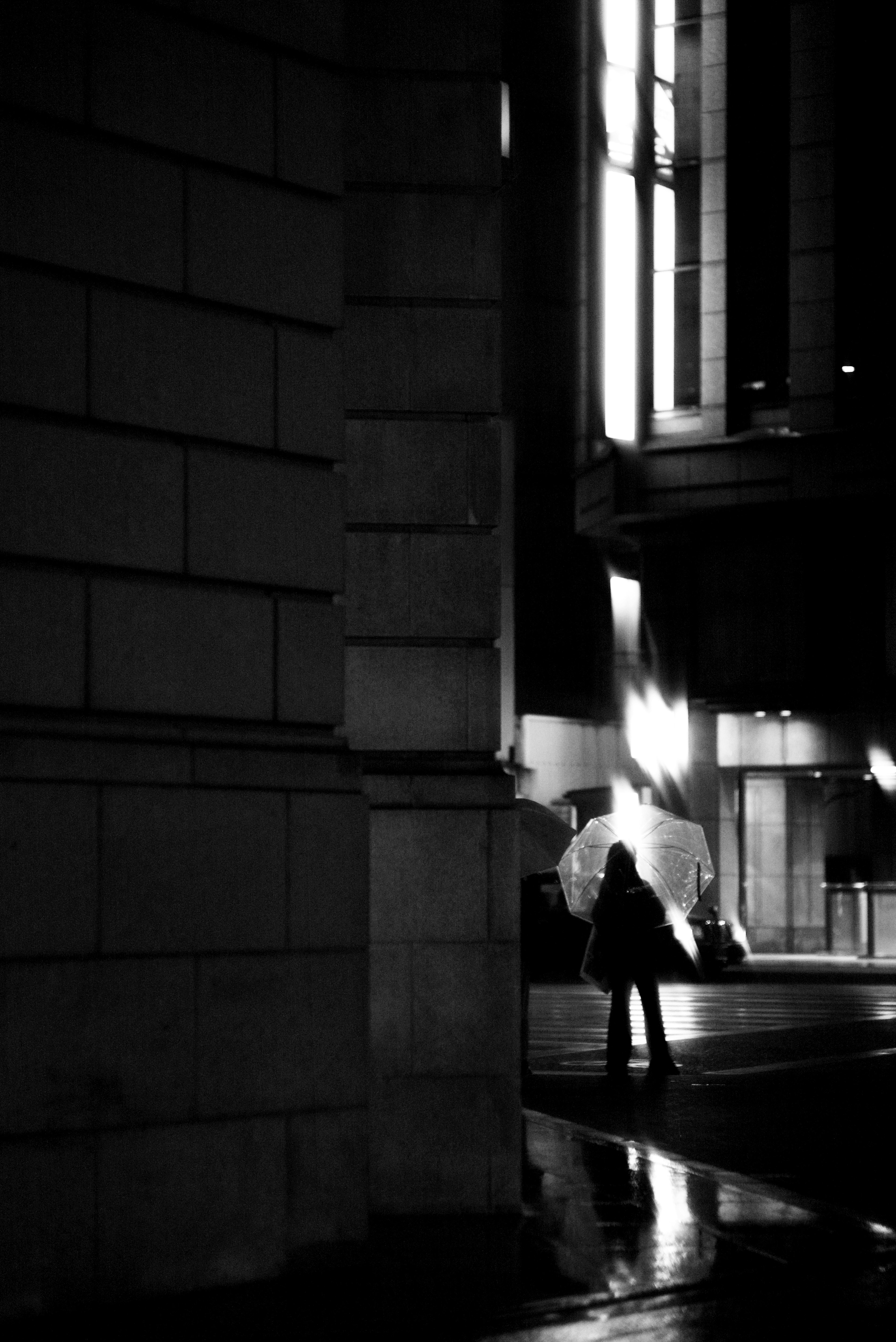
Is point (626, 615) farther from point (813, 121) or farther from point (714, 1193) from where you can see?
point (714, 1193)

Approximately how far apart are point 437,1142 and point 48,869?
2.80 meters

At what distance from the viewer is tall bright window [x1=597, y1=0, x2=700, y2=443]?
36938mm

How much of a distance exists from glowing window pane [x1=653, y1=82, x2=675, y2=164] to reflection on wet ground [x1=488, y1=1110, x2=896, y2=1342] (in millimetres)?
29475

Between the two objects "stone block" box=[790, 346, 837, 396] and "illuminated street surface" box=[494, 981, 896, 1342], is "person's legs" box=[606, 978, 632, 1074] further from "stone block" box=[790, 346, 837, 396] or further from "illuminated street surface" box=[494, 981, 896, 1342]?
"stone block" box=[790, 346, 837, 396]

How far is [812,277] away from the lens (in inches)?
1375

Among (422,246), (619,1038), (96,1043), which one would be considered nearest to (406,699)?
(422,246)

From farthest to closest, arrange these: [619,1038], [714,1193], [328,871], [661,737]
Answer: [661,737], [619,1038], [714,1193], [328,871]

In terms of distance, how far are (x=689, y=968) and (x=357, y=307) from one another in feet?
69.3

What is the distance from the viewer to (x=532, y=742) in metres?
42.4

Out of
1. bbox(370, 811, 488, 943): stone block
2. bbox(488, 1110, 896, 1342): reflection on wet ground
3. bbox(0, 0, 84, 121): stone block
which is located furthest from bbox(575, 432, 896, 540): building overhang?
bbox(0, 0, 84, 121): stone block

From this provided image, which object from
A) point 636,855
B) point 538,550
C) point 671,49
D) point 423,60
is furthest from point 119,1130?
point 538,550

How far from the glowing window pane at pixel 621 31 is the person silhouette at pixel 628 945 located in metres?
25.7

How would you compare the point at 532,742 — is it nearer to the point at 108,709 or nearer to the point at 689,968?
the point at 689,968

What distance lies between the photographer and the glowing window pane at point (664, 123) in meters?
37.1
